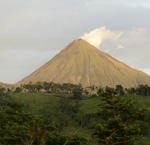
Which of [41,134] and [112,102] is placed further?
[112,102]

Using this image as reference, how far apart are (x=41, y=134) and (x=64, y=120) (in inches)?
6088

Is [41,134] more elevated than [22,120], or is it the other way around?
[41,134]

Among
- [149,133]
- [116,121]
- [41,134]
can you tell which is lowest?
[149,133]

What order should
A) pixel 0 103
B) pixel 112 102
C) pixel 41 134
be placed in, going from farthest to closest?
pixel 0 103
pixel 112 102
pixel 41 134

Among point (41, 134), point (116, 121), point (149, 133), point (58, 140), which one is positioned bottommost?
point (149, 133)

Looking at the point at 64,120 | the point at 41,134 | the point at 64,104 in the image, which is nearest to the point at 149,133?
the point at 64,120

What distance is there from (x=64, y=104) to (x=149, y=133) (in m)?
79.4

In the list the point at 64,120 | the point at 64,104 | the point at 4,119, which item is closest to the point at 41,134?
the point at 4,119

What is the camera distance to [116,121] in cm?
4859

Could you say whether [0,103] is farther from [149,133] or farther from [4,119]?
[4,119]

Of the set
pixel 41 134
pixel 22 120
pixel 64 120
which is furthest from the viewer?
pixel 64 120

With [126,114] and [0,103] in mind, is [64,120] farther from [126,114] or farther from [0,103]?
[126,114]

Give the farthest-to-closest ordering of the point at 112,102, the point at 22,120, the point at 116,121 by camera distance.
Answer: the point at 22,120 → the point at 112,102 → the point at 116,121

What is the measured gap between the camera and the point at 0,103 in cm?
17725
